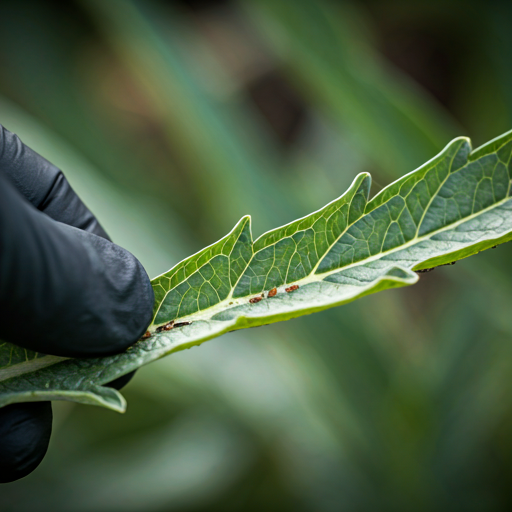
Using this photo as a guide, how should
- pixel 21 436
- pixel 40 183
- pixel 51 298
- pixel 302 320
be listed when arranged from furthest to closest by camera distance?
pixel 302 320
pixel 40 183
pixel 21 436
pixel 51 298

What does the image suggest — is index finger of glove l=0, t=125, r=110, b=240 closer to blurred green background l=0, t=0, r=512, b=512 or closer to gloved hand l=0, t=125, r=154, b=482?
gloved hand l=0, t=125, r=154, b=482

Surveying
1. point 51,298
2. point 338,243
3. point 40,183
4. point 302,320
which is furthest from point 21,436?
point 302,320

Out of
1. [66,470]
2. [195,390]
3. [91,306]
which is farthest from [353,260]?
[66,470]

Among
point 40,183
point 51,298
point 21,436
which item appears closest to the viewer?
point 51,298

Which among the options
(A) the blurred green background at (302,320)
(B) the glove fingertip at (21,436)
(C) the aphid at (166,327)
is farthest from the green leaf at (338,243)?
(A) the blurred green background at (302,320)

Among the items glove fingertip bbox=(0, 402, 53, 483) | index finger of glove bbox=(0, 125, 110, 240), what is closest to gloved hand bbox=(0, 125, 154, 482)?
glove fingertip bbox=(0, 402, 53, 483)

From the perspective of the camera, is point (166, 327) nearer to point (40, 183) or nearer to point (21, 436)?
point (21, 436)
